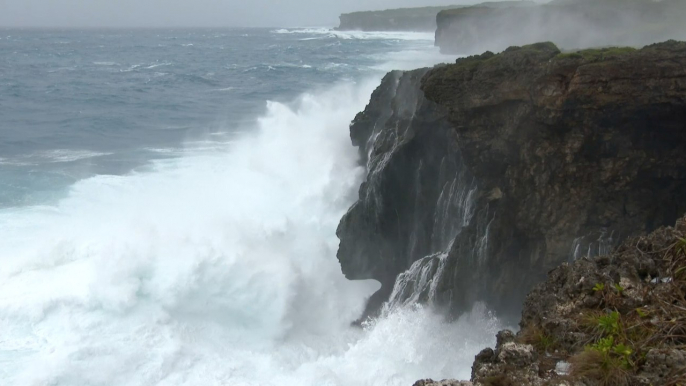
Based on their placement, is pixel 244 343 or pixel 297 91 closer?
pixel 244 343

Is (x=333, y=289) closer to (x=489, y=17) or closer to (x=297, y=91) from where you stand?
(x=297, y=91)

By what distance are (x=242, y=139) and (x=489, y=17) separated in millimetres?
27514

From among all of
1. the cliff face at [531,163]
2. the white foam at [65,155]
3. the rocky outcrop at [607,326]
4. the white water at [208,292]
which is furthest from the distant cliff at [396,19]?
the rocky outcrop at [607,326]

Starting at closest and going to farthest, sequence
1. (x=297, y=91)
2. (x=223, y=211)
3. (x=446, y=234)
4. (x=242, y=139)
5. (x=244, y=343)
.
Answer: (x=446, y=234) → (x=244, y=343) → (x=223, y=211) → (x=242, y=139) → (x=297, y=91)

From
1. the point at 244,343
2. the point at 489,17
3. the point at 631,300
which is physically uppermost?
the point at 489,17

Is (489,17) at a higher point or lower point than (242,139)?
higher

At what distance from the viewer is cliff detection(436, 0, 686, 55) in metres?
22.9

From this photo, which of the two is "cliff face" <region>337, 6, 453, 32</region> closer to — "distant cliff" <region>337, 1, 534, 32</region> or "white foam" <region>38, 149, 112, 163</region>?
"distant cliff" <region>337, 1, 534, 32</region>

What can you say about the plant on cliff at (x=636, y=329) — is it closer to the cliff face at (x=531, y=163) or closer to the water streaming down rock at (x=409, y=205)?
the cliff face at (x=531, y=163)

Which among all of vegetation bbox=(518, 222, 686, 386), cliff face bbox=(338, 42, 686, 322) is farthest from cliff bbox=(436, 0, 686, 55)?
vegetation bbox=(518, 222, 686, 386)

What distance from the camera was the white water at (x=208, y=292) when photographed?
481 inches

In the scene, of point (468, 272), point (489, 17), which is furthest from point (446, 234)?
point (489, 17)

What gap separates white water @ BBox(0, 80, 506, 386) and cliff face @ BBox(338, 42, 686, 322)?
1.25 m

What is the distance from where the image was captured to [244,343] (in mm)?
13828
